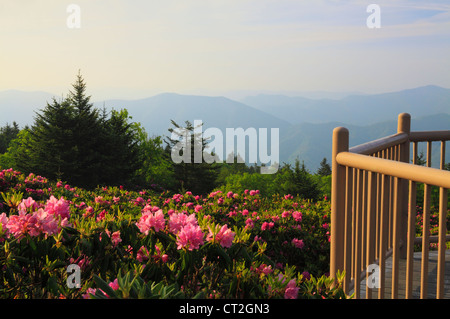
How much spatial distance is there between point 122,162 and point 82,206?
49.8 ft

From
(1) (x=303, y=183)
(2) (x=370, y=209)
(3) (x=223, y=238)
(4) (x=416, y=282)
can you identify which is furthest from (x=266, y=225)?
(1) (x=303, y=183)

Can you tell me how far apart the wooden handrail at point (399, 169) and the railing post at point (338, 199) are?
7 cm

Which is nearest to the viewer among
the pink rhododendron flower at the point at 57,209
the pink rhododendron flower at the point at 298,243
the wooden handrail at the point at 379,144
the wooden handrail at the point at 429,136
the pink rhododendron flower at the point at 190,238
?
the pink rhododendron flower at the point at 190,238

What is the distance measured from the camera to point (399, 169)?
106 inches

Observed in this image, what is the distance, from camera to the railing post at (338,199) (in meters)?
3.44

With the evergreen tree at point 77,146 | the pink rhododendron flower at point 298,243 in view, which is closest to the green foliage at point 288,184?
the evergreen tree at point 77,146

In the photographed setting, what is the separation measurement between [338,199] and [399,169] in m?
0.85

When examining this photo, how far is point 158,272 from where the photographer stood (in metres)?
2.27

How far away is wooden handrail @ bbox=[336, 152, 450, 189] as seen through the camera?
2.35m
